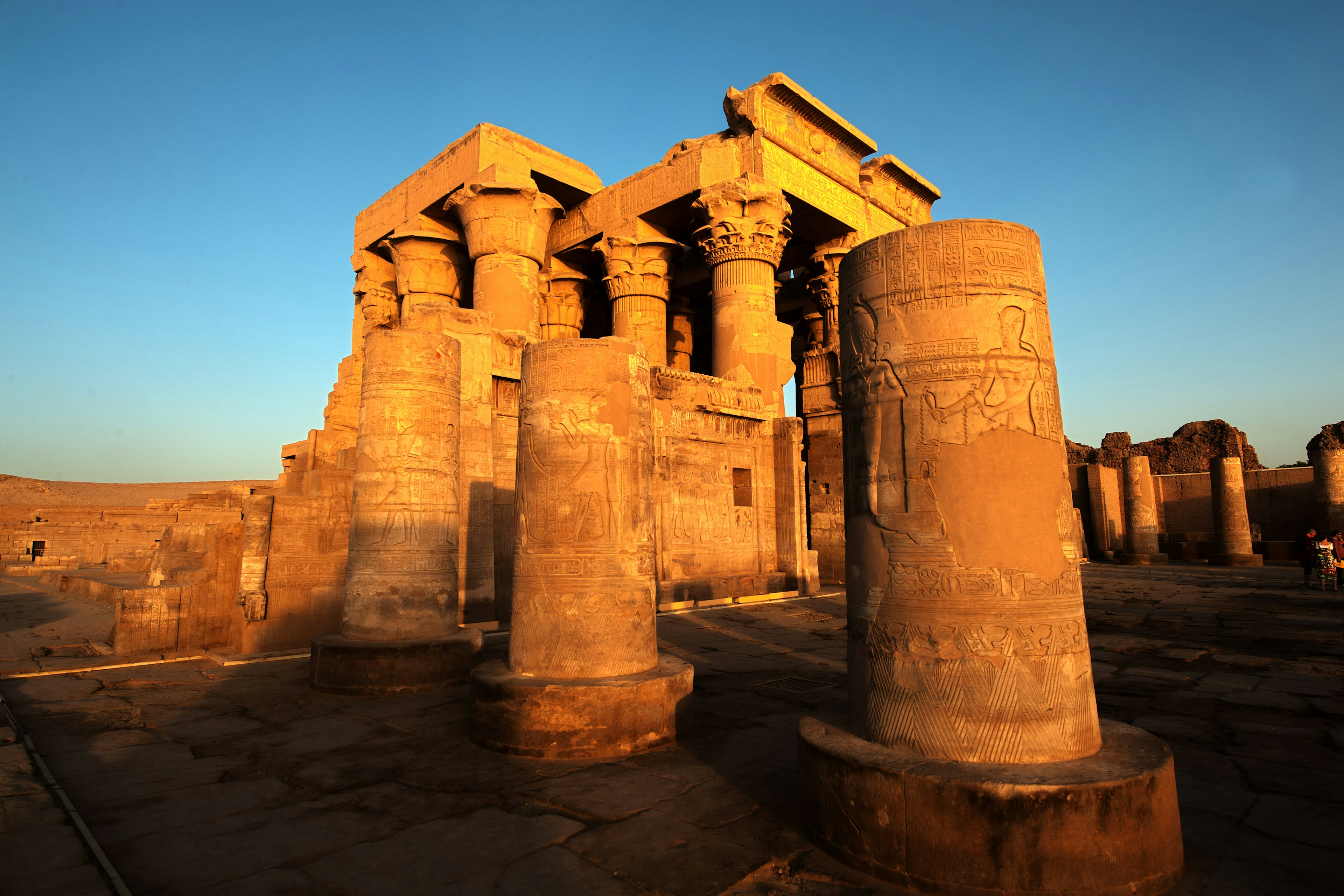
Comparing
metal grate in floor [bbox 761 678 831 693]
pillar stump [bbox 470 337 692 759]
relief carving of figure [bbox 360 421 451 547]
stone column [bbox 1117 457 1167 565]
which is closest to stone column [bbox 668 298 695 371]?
relief carving of figure [bbox 360 421 451 547]

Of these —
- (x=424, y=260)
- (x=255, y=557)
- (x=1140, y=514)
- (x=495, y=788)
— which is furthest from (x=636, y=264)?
(x=1140, y=514)

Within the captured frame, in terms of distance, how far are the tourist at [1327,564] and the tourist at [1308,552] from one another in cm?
34

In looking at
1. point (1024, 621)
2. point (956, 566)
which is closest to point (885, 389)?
point (956, 566)

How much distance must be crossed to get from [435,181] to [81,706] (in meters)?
15.3

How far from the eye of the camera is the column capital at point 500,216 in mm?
16031

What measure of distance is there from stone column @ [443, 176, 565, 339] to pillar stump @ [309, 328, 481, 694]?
928 cm

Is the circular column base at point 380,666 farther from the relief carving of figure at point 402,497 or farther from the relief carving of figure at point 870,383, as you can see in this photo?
the relief carving of figure at point 870,383

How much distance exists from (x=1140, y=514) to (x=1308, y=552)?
965 cm

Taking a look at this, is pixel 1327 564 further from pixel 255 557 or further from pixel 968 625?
pixel 255 557

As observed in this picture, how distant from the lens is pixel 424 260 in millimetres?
18812

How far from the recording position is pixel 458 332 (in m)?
9.41

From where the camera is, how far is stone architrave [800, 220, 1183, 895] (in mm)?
2467

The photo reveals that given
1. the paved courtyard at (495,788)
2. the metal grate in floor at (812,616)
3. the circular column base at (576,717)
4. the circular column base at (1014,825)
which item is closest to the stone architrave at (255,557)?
the paved courtyard at (495,788)

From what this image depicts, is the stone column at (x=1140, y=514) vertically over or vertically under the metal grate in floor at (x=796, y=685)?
over
